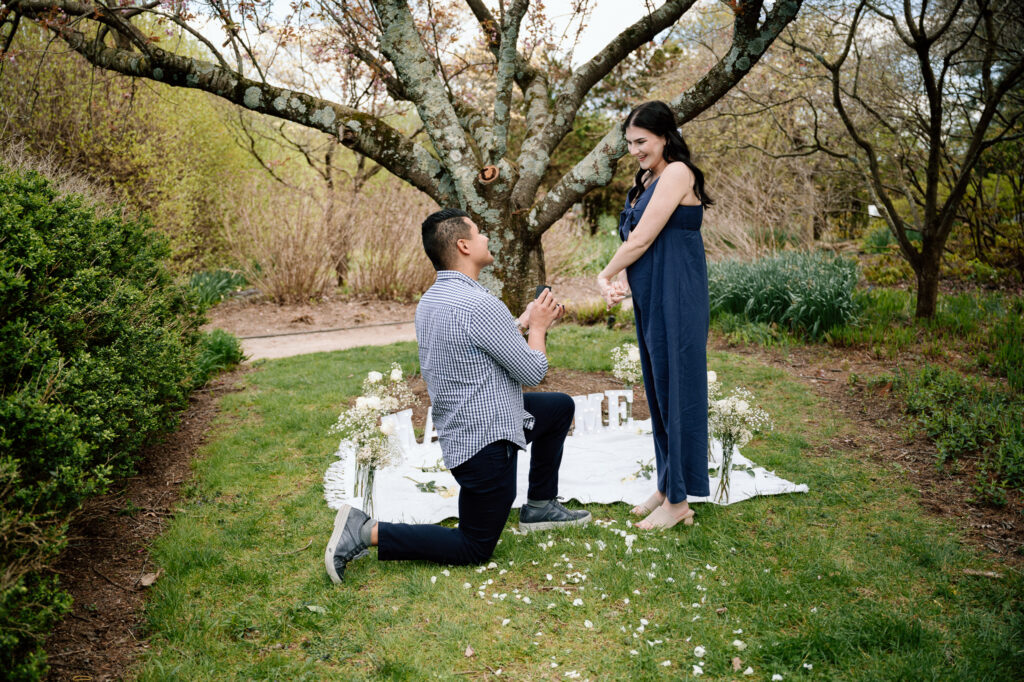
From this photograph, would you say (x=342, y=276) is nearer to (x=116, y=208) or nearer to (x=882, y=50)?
(x=116, y=208)

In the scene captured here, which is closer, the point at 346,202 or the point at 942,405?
the point at 942,405

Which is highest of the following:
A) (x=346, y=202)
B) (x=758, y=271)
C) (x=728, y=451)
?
(x=346, y=202)

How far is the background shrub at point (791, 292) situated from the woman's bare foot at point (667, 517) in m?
3.88

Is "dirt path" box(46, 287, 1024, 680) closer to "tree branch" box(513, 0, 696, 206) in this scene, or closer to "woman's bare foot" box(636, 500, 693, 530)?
"woman's bare foot" box(636, 500, 693, 530)

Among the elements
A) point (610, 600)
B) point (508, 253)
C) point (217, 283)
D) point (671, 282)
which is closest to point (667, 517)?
point (610, 600)

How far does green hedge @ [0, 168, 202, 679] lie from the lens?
2068 millimetres

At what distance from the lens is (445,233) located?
2.95 metres

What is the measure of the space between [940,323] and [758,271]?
178cm

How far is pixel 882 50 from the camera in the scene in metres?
9.09

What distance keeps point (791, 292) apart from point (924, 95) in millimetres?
3518

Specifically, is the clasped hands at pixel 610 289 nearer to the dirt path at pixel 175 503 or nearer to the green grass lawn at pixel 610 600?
the green grass lawn at pixel 610 600

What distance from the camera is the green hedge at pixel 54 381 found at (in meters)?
2.07

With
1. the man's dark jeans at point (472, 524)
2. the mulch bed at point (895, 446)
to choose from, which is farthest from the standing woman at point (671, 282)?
the mulch bed at point (895, 446)

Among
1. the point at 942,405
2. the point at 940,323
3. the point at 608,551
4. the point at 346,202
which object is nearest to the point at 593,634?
the point at 608,551
